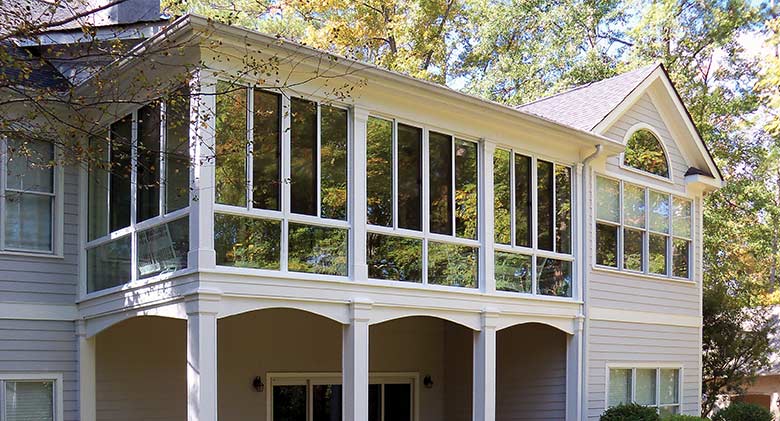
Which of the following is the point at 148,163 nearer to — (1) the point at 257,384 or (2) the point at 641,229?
(1) the point at 257,384

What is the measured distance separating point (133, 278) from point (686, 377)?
10.6 m

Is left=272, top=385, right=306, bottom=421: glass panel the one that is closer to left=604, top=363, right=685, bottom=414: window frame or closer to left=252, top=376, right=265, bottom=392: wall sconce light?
left=252, top=376, right=265, bottom=392: wall sconce light

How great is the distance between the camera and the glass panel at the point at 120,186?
36.2 feet

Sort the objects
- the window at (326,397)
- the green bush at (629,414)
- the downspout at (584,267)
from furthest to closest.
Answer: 1. the downspout at (584,267)
2. the window at (326,397)
3. the green bush at (629,414)

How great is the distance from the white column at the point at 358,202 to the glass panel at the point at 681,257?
7850 mm

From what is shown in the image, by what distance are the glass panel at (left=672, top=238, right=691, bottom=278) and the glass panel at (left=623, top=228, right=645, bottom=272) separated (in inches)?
41.8

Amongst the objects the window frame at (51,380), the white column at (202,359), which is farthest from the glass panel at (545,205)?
the window frame at (51,380)

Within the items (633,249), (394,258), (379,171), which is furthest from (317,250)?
(633,249)

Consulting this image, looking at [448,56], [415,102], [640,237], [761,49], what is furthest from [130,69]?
[761,49]

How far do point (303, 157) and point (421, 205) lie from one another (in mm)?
2046

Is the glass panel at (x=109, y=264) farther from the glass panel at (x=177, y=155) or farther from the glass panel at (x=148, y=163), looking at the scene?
the glass panel at (x=177, y=155)

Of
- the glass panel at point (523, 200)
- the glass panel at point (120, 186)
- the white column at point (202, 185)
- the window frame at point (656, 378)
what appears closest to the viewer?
the white column at point (202, 185)

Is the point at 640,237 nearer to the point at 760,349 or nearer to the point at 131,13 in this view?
the point at 760,349

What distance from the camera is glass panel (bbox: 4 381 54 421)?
10938mm
